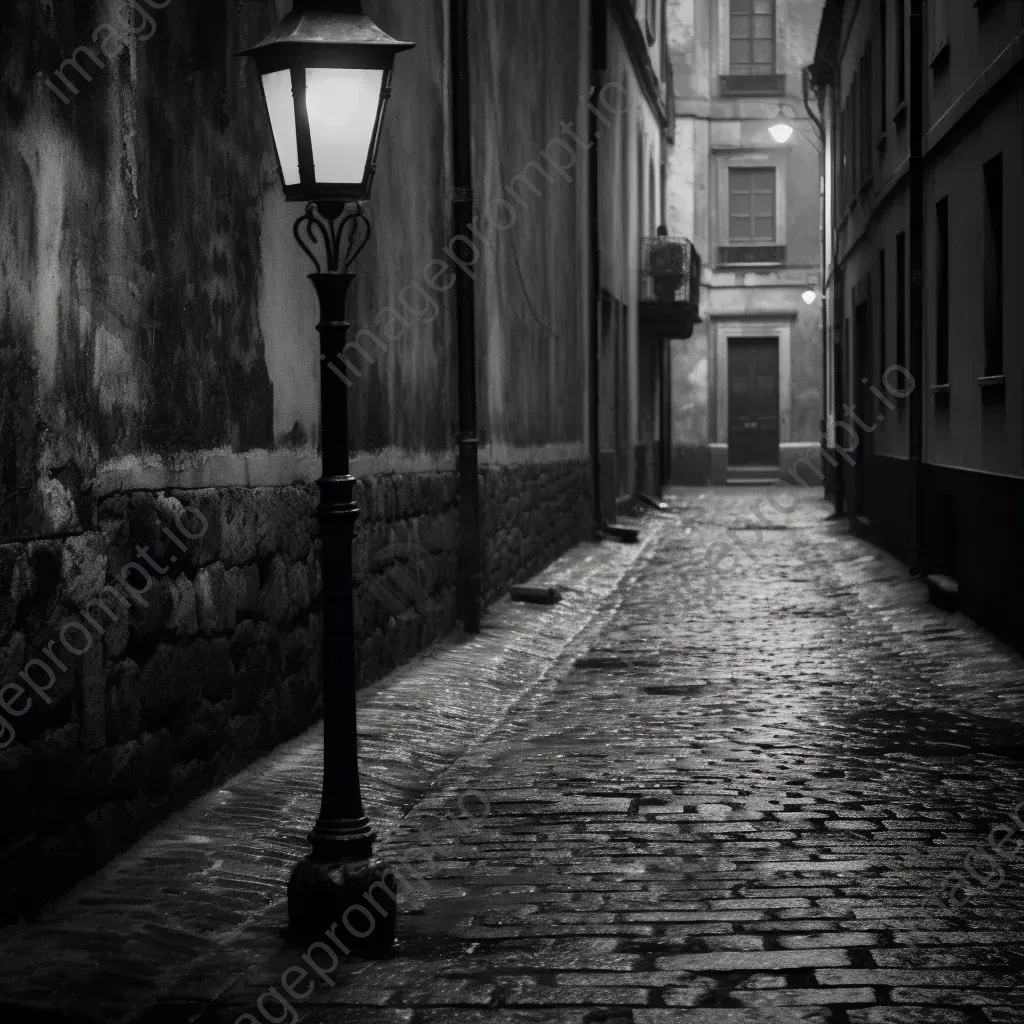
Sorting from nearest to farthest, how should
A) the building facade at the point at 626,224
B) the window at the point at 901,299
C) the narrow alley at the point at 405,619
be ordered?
the narrow alley at the point at 405,619 < the window at the point at 901,299 < the building facade at the point at 626,224

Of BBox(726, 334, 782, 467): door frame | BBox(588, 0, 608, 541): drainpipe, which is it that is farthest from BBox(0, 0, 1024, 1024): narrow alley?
BBox(726, 334, 782, 467): door frame

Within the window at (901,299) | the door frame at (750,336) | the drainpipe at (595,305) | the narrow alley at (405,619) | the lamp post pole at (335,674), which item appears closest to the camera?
the narrow alley at (405,619)

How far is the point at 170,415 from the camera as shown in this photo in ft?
19.7

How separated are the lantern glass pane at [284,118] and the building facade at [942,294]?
20.6 feet

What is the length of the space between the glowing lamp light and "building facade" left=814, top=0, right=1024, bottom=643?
20.3ft

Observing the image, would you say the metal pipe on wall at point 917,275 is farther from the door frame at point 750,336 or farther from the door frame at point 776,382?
the door frame at point 776,382

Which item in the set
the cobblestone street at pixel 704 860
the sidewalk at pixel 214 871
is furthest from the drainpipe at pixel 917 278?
the sidewalk at pixel 214 871

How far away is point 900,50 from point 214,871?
12644 mm

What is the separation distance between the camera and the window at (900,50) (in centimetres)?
1549

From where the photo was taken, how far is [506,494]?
13367 millimetres

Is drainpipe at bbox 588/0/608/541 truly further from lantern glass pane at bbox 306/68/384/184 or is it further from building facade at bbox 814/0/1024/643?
lantern glass pane at bbox 306/68/384/184

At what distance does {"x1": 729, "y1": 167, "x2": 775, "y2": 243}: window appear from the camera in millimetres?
36594

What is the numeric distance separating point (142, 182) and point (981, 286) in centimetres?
704

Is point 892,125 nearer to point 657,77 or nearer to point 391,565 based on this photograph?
point 391,565
